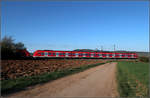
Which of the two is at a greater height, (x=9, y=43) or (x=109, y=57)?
(x=9, y=43)

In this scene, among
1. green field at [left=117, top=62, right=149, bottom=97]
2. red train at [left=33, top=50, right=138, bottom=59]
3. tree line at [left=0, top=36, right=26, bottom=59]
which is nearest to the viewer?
green field at [left=117, top=62, right=149, bottom=97]

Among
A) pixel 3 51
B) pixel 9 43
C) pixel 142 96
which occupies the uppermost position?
pixel 9 43

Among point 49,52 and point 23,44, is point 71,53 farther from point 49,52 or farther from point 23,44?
point 23,44

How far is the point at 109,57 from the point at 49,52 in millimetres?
23861

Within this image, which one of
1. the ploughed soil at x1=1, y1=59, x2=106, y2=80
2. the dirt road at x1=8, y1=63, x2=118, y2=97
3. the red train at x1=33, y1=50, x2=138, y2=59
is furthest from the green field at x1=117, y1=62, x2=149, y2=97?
the red train at x1=33, y1=50, x2=138, y2=59

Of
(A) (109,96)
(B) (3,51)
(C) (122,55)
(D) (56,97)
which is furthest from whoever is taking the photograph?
(C) (122,55)

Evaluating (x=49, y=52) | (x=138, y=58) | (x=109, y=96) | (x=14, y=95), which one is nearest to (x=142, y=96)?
(x=109, y=96)

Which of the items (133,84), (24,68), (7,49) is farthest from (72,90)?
(7,49)

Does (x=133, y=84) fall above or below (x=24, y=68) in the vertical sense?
below

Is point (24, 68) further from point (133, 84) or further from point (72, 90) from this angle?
point (133, 84)

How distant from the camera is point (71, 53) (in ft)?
149

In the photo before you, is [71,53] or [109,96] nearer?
[109,96]

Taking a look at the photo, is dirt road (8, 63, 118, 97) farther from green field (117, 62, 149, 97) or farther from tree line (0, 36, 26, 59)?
tree line (0, 36, 26, 59)

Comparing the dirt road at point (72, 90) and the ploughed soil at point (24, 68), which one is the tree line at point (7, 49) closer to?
the ploughed soil at point (24, 68)
